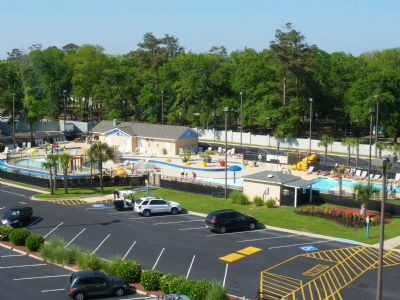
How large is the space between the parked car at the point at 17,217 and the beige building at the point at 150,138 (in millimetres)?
36988

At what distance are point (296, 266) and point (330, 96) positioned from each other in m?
63.5

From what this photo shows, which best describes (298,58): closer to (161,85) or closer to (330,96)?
(330,96)

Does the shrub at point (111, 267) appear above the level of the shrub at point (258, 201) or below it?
below

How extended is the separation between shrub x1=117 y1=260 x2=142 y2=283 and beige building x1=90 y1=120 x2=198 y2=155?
49548mm

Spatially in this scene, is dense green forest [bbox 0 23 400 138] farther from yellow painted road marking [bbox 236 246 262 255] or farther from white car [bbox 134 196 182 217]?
yellow painted road marking [bbox 236 246 262 255]

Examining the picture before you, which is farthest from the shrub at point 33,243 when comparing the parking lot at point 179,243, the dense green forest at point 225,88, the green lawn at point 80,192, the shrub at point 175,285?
the dense green forest at point 225,88

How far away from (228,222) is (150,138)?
137ft

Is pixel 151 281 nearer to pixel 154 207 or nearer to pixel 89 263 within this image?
pixel 89 263

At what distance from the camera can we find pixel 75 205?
150ft

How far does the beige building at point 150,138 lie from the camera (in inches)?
2968

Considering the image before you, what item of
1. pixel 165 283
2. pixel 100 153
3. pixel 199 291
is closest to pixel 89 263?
pixel 165 283

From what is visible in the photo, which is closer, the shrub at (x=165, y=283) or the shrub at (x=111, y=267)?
the shrub at (x=165, y=283)

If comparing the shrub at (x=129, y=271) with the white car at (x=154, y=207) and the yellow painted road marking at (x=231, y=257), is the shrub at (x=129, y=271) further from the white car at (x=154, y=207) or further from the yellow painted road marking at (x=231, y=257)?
the white car at (x=154, y=207)

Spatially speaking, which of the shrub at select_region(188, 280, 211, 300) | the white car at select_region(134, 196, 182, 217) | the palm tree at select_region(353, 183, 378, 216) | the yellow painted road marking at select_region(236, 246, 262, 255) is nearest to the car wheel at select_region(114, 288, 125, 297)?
the shrub at select_region(188, 280, 211, 300)
